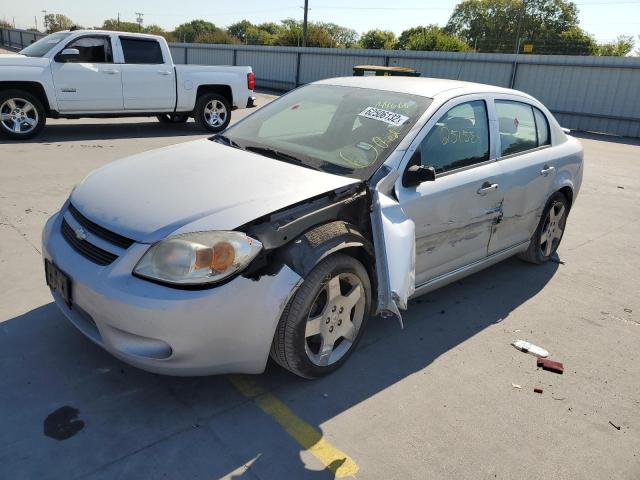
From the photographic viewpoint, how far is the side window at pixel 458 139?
3521 mm

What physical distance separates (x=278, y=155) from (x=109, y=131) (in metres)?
8.52

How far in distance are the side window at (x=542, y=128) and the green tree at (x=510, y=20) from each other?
8361 centimetres

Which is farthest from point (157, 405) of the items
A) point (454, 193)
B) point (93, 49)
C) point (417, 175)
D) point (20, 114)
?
point (93, 49)

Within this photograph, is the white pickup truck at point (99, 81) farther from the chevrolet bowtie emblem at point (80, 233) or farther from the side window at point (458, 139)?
the side window at point (458, 139)

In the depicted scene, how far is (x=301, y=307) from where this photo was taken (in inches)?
106

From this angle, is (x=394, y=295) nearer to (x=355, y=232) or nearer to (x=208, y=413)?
(x=355, y=232)

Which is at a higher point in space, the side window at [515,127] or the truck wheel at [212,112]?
the side window at [515,127]

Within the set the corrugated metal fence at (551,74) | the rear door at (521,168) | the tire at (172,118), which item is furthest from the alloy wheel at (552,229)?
the corrugated metal fence at (551,74)

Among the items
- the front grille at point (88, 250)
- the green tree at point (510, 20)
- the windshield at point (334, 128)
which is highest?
the green tree at point (510, 20)

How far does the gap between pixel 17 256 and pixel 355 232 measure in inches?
117

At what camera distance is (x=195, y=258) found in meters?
2.49

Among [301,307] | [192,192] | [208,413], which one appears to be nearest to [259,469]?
[208,413]

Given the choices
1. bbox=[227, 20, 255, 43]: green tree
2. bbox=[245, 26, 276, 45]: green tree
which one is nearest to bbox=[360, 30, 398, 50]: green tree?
bbox=[245, 26, 276, 45]: green tree

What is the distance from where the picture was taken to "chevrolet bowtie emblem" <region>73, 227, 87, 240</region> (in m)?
2.79
